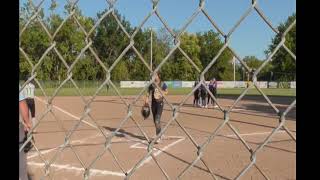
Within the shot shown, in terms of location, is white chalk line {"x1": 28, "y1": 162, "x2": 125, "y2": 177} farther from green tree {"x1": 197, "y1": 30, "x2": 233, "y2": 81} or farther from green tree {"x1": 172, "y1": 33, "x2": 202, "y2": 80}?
green tree {"x1": 172, "y1": 33, "x2": 202, "y2": 80}

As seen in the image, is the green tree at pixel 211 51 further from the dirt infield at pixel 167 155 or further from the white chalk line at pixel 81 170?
the white chalk line at pixel 81 170

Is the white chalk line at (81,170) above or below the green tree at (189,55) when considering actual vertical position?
below

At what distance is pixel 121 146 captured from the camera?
991cm

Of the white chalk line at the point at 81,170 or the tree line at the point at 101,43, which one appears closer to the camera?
the tree line at the point at 101,43

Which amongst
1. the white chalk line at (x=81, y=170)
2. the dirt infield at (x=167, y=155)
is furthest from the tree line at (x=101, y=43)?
the white chalk line at (x=81, y=170)

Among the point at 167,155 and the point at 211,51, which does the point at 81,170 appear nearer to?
the point at 167,155

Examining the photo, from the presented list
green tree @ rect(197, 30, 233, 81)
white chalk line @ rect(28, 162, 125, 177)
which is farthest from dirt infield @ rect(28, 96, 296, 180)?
green tree @ rect(197, 30, 233, 81)

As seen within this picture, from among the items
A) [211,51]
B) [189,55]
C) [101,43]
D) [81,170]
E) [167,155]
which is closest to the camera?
[189,55]

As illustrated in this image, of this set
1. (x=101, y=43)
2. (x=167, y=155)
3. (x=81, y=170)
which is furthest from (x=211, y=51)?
(x=167, y=155)

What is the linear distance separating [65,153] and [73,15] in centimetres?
748

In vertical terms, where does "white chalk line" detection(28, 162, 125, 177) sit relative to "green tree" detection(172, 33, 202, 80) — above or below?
below
